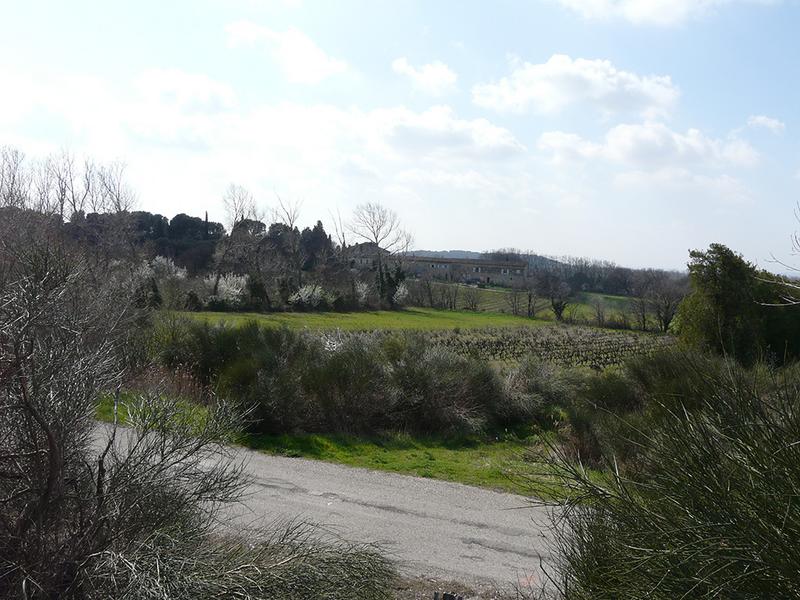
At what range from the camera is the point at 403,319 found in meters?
47.3

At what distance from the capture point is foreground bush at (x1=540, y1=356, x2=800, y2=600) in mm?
2479

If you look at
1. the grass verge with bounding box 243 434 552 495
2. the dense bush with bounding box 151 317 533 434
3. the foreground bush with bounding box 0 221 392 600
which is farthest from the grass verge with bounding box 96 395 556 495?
the foreground bush with bounding box 0 221 392 600

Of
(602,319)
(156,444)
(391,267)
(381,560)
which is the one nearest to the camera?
(156,444)

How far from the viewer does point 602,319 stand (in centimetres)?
4969

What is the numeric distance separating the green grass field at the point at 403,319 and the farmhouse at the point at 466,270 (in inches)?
583

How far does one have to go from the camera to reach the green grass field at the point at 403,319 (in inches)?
1492

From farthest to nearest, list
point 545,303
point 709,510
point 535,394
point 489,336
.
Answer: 1. point 545,303
2. point 489,336
3. point 535,394
4. point 709,510

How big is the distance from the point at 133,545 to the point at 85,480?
0.70 meters

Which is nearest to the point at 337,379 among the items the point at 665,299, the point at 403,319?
the point at 403,319

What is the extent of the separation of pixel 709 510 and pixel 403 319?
147 feet

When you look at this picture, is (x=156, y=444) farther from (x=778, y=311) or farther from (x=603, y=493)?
(x=778, y=311)

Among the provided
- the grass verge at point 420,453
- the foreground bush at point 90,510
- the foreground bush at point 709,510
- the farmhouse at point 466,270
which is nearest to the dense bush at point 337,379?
the grass verge at point 420,453

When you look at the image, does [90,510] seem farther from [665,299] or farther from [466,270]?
[466,270]

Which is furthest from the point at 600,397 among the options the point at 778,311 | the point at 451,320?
the point at 451,320
